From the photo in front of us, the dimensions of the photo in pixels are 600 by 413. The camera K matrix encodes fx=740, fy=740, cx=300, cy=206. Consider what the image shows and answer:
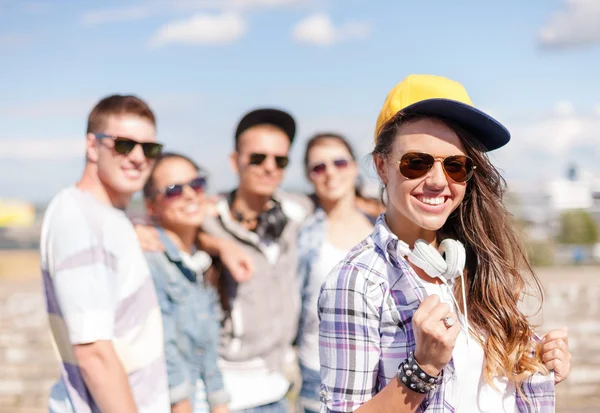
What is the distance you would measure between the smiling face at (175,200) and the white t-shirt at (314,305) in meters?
0.77

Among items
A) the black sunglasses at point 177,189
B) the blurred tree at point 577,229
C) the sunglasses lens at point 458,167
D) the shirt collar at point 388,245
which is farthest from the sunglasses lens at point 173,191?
the blurred tree at point 577,229

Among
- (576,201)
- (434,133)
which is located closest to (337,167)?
(434,133)

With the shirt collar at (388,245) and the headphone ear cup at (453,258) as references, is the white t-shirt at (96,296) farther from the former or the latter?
the headphone ear cup at (453,258)

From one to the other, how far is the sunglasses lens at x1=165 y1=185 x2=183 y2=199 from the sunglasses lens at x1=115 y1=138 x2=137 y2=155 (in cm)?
84

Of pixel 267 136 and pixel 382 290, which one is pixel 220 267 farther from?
pixel 382 290

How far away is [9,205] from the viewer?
46.8 metres

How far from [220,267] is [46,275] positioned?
1401 mm

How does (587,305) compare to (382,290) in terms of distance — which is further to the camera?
(587,305)

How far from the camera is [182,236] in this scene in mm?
→ 3658

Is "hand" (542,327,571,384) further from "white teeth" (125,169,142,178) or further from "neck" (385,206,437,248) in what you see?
"white teeth" (125,169,142,178)

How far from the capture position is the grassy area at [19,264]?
30.9 metres

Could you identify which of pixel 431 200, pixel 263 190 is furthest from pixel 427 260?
pixel 263 190

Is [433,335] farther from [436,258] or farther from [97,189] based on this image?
[97,189]

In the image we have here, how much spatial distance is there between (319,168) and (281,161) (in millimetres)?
390
